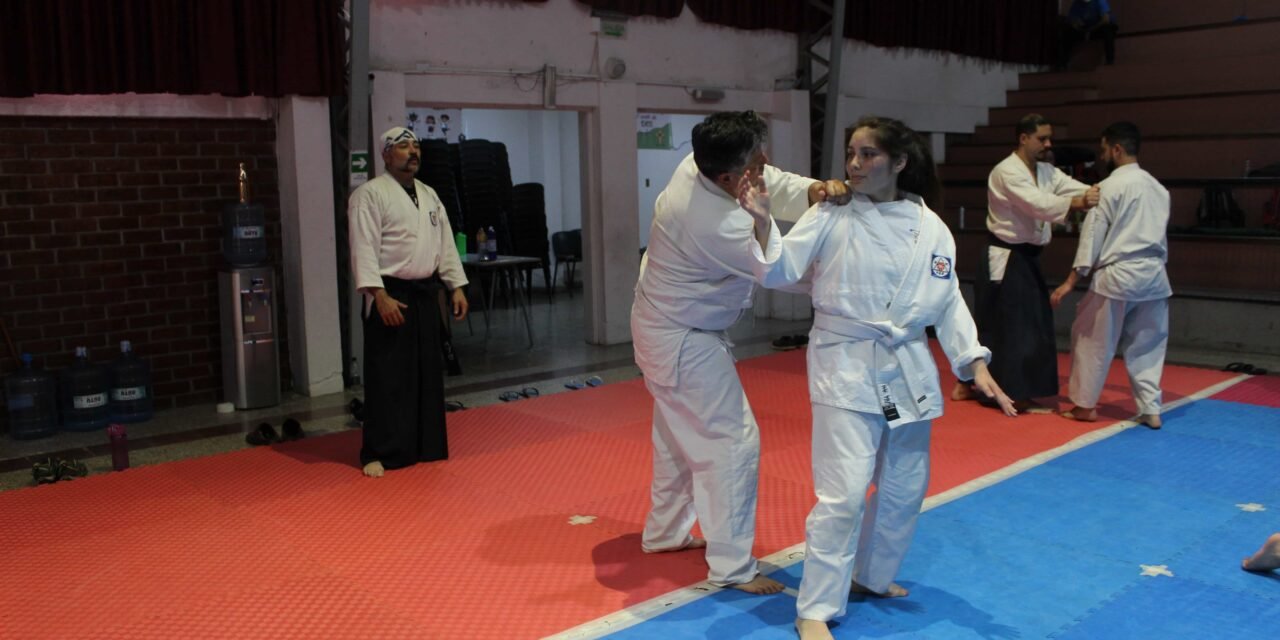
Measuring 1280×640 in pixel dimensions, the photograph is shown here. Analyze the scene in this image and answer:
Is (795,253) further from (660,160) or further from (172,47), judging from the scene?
(660,160)

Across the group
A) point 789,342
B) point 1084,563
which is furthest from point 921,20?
point 1084,563

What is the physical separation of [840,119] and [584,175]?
2524 millimetres

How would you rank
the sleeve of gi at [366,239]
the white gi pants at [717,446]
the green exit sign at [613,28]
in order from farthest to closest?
the green exit sign at [613,28] < the sleeve of gi at [366,239] < the white gi pants at [717,446]

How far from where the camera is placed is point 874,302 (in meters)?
2.79

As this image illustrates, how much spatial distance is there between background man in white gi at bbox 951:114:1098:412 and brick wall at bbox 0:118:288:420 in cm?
409

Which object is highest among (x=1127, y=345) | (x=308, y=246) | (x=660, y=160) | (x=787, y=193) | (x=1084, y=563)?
(x=660, y=160)

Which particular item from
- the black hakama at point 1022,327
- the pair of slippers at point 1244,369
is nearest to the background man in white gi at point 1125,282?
the black hakama at point 1022,327

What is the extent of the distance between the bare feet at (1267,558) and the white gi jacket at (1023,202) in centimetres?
215

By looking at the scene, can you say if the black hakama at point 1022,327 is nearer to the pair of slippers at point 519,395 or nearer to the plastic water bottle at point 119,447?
the pair of slippers at point 519,395

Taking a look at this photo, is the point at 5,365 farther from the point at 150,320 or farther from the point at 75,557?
the point at 75,557

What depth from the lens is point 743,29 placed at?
27.9 ft

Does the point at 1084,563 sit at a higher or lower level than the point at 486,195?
lower

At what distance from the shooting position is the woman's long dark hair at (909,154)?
280cm

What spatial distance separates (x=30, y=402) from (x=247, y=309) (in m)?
1.15
